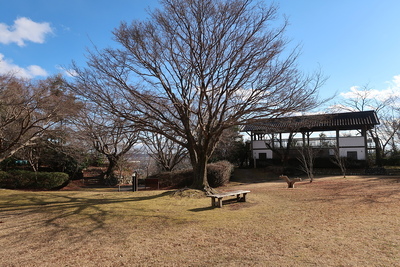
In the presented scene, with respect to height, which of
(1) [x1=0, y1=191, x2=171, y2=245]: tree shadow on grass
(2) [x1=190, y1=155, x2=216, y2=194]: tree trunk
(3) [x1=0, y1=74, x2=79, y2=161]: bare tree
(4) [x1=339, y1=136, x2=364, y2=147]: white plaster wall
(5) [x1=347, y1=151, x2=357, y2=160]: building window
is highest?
(3) [x1=0, y1=74, x2=79, y2=161]: bare tree

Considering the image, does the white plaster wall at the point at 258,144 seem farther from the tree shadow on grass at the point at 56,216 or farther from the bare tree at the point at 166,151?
the tree shadow on grass at the point at 56,216

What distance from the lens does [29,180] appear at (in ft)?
65.1

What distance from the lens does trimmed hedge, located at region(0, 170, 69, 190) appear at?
768 inches

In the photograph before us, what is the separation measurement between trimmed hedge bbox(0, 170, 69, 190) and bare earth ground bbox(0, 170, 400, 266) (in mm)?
10938

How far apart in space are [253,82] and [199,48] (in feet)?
8.33

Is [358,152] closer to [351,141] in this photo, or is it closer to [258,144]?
[351,141]

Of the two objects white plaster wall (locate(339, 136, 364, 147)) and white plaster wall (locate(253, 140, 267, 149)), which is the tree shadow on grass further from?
white plaster wall (locate(339, 136, 364, 147))

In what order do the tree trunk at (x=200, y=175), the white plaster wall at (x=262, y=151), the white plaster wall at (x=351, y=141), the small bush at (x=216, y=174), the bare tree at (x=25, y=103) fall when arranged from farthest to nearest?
the white plaster wall at (x=262, y=151)
the white plaster wall at (x=351, y=141)
the small bush at (x=216, y=174)
the bare tree at (x=25, y=103)
the tree trunk at (x=200, y=175)

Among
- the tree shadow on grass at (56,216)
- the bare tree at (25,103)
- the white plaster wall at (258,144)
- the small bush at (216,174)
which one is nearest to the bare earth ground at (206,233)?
the tree shadow on grass at (56,216)

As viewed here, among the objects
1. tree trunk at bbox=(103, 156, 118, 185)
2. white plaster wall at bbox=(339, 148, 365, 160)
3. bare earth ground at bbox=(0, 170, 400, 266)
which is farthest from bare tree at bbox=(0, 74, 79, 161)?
white plaster wall at bbox=(339, 148, 365, 160)

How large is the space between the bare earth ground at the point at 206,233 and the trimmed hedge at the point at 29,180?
10938mm

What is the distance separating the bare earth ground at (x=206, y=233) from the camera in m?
4.62

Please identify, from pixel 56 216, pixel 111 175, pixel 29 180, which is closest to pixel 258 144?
pixel 111 175

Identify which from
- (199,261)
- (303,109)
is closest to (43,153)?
(303,109)
